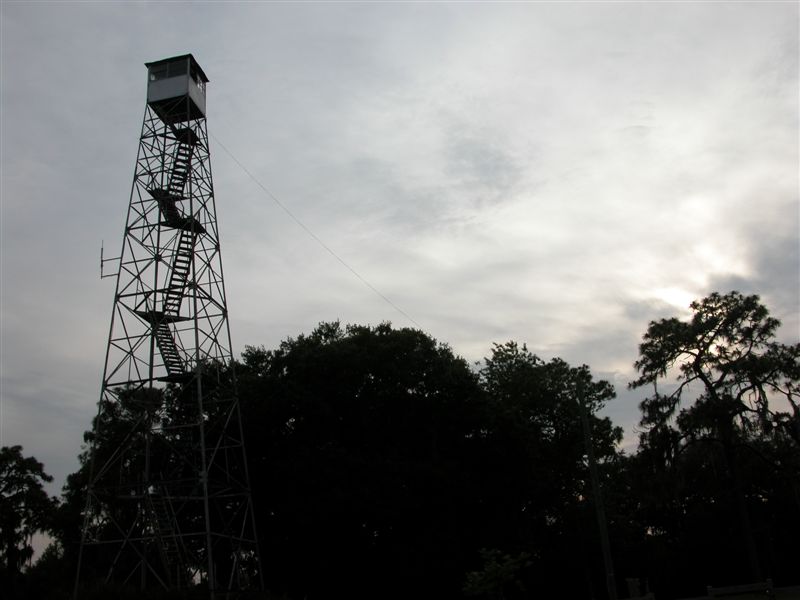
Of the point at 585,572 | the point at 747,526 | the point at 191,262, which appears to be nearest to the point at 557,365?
the point at 585,572

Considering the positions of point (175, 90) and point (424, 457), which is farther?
point (424, 457)

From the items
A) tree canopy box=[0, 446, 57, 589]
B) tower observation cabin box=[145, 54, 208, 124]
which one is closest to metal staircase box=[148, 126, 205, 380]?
tower observation cabin box=[145, 54, 208, 124]

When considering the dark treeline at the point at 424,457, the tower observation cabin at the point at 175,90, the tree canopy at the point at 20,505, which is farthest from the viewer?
the tree canopy at the point at 20,505

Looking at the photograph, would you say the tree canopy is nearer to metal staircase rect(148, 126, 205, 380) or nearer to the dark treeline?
the dark treeline

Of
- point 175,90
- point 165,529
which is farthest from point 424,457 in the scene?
point 175,90

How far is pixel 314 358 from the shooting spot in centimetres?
3466

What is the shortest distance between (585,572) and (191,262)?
101 feet

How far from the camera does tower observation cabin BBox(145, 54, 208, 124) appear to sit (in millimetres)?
27344

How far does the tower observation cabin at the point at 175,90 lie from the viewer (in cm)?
2734

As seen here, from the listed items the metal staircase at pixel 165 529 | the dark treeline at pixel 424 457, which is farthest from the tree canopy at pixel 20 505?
the metal staircase at pixel 165 529

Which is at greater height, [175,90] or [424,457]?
[175,90]

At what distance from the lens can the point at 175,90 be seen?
27406 millimetres

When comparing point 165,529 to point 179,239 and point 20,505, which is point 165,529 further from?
point 20,505

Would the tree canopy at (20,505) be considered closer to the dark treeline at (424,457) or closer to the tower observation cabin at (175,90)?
the dark treeline at (424,457)
